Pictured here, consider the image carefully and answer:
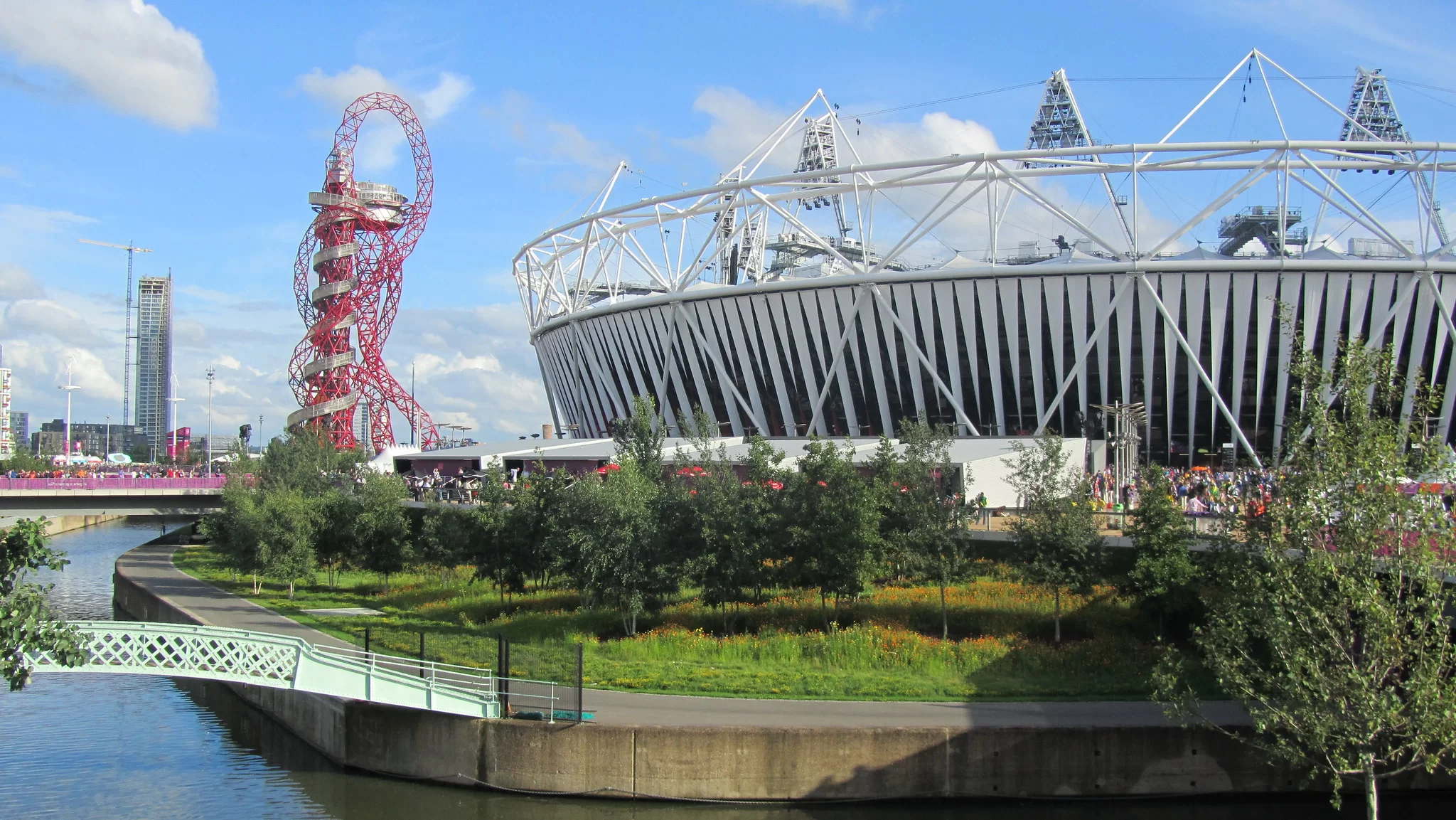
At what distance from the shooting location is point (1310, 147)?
4403 cm

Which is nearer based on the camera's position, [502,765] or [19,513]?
[502,765]

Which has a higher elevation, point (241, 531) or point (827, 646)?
point (241, 531)

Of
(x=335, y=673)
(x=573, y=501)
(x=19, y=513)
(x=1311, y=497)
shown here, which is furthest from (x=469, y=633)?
(x=19, y=513)

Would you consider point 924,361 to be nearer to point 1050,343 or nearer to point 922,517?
point 1050,343

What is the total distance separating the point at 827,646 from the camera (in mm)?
22203

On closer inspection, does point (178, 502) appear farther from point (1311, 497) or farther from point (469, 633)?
point (1311, 497)

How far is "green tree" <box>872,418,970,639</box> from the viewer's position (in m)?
23.9

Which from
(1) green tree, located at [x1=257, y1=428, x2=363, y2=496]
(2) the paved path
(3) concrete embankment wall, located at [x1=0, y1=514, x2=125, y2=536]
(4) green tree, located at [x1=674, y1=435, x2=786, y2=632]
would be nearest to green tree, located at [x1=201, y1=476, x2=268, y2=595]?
(1) green tree, located at [x1=257, y1=428, x2=363, y2=496]

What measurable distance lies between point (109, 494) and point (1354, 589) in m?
49.9

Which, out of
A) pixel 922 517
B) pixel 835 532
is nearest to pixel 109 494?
pixel 835 532

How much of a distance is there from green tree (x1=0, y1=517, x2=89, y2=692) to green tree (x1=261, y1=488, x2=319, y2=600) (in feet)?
73.8

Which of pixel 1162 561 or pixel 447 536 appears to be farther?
pixel 447 536

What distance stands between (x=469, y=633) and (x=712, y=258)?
30425 mm

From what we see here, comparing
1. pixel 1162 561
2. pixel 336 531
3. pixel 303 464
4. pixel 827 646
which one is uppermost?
pixel 303 464
